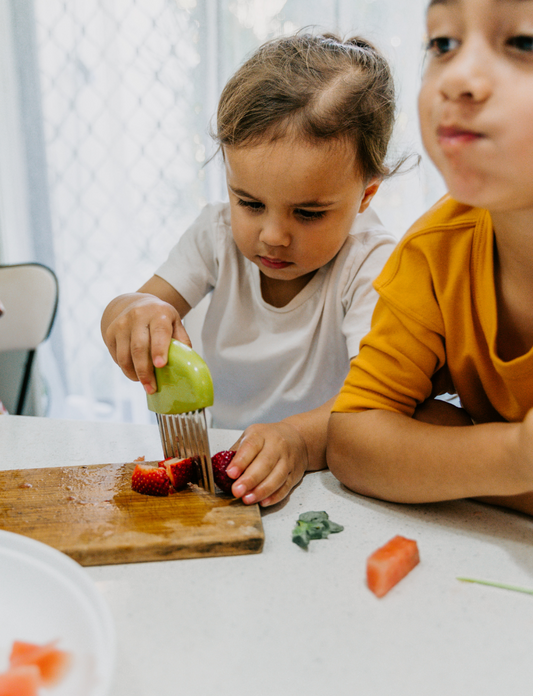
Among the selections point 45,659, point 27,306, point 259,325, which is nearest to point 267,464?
point 45,659

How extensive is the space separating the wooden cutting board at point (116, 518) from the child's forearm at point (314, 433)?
0.18 metres

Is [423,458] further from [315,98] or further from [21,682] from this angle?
[315,98]

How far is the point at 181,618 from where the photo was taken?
51 cm

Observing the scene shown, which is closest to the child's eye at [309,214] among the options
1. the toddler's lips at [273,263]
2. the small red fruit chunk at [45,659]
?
the toddler's lips at [273,263]

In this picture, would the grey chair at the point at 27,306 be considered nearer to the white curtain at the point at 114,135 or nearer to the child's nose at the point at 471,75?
the white curtain at the point at 114,135

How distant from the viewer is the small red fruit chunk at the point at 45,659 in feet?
1.38

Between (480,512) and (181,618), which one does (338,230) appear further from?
(181,618)

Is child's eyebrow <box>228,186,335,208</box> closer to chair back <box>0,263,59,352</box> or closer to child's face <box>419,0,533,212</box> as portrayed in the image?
child's face <box>419,0,533,212</box>

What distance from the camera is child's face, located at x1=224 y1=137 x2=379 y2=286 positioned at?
918 mm

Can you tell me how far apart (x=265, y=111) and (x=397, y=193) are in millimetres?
1241

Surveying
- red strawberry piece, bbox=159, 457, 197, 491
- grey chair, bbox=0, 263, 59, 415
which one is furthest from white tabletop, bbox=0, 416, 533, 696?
grey chair, bbox=0, 263, 59, 415

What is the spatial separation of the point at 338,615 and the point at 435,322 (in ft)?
1.30

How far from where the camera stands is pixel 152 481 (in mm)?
710

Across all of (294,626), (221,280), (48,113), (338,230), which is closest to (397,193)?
(221,280)
